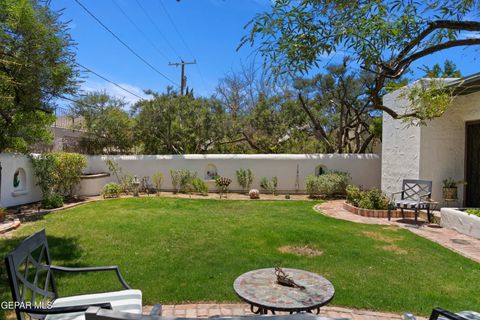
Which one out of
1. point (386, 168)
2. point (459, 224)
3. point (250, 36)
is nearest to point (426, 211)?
point (459, 224)

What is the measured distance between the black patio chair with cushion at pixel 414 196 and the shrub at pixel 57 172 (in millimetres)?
10932

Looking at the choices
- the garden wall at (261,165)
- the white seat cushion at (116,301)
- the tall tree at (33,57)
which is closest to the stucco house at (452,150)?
the garden wall at (261,165)

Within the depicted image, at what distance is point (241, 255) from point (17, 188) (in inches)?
354

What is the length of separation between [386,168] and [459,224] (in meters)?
4.07

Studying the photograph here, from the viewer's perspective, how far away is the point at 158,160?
1560 centimetres

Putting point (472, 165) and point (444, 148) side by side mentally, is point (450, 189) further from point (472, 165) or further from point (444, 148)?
point (444, 148)

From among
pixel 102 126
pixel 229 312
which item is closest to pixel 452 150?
pixel 229 312

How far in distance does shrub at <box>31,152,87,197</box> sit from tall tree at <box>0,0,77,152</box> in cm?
511

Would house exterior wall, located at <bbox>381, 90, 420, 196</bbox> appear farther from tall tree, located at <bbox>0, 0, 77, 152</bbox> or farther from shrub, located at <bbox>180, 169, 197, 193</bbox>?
tall tree, located at <bbox>0, 0, 77, 152</bbox>

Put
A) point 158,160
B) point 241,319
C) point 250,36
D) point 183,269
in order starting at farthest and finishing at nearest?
point 158,160, point 183,269, point 250,36, point 241,319

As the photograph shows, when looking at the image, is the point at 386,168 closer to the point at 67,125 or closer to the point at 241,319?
the point at 241,319

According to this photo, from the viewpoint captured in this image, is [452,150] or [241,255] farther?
[452,150]

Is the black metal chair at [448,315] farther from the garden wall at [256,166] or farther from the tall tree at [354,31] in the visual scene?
the garden wall at [256,166]

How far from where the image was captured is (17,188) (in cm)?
1112
